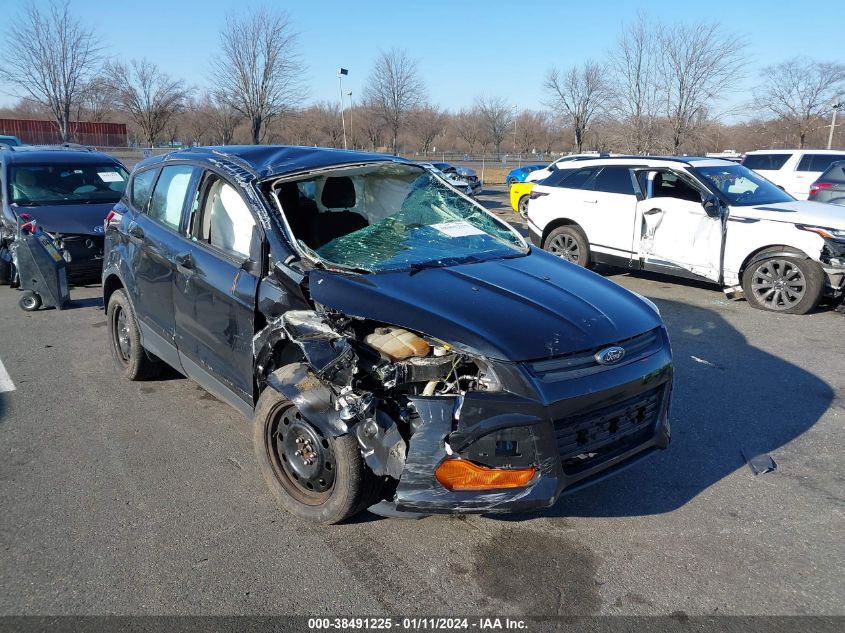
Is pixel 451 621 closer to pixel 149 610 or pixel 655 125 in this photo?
pixel 149 610

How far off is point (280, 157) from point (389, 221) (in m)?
0.81

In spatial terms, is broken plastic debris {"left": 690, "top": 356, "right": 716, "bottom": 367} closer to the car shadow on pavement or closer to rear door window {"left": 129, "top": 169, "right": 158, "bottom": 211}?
the car shadow on pavement

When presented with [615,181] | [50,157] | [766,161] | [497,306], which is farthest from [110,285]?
[766,161]

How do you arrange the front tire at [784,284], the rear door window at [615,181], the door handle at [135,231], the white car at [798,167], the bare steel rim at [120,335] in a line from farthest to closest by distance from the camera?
the white car at [798,167]
the rear door window at [615,181]
the front tire at [784,284]
the bare steel rim at [120,335]
the door handle at [135,231]

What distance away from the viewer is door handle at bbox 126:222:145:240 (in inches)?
190

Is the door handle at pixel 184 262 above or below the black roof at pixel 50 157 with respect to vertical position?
below

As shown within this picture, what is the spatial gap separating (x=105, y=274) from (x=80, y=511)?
2628 mm

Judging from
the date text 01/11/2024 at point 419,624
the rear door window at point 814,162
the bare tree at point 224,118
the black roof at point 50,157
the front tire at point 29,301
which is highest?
the bare tree at point 224,118

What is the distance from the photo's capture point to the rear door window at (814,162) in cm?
1600

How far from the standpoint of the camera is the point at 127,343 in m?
5.44

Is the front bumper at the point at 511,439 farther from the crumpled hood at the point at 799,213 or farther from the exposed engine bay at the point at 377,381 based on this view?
the crumpled hood at the point at 799,213

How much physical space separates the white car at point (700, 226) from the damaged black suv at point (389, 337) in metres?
4.74

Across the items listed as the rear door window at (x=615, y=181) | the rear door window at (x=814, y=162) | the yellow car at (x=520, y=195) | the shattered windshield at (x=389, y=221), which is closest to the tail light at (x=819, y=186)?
the rear door window at (x=814, y=162)

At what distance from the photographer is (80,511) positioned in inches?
138
